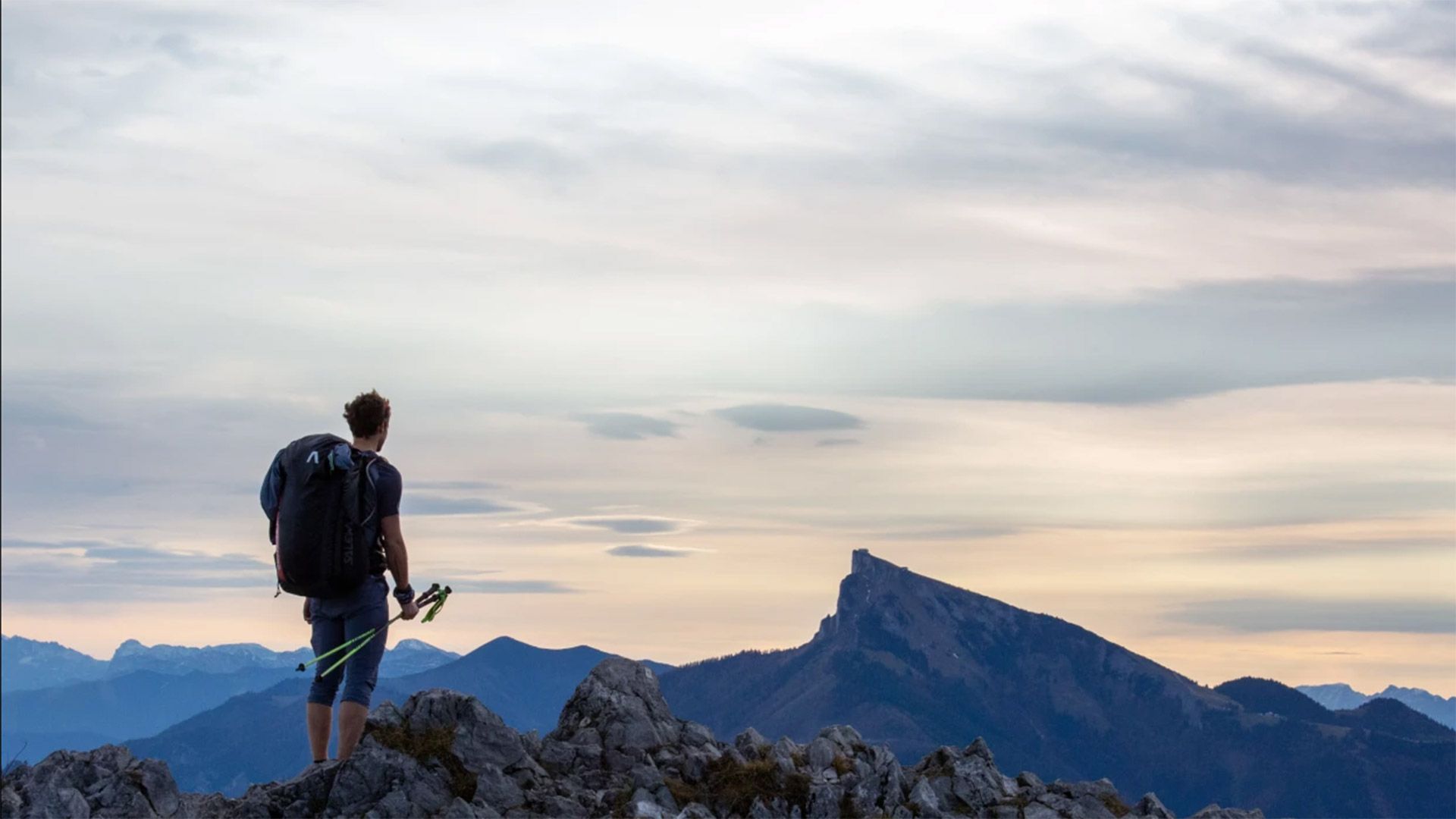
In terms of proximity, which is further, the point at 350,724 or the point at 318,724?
the point at 350,724

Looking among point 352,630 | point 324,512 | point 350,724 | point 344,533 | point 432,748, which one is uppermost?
point 324,512

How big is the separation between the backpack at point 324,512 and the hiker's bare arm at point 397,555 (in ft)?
0.79

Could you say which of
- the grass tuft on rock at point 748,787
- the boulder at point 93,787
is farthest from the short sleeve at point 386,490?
the grass tuft on rock at point 748,787

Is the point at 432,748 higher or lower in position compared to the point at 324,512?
lower

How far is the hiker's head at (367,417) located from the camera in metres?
19.9

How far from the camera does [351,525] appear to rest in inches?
769

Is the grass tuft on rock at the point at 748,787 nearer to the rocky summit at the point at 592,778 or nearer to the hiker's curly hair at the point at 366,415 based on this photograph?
the rocky summit at the point at 592,778

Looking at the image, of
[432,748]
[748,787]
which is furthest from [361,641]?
[748,787]

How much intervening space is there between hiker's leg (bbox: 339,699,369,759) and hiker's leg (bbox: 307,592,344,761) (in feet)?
0.74

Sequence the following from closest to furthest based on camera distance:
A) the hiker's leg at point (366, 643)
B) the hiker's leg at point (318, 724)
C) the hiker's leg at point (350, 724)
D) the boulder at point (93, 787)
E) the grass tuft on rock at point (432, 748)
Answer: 1. the hiker's leg at point (366, 643)
2. the hiker's leg at point (318, 724)
3. the hiker's leg at point (350, 724)
4. the boulder at point (93, 787)
5. the grass tuft on rock at point (432, 748)

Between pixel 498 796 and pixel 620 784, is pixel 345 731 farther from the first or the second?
pixel 620 784

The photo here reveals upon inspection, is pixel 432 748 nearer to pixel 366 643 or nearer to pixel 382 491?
pixel 366 643

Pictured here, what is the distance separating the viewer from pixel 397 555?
1988 cm

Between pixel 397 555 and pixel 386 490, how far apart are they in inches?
36.6
